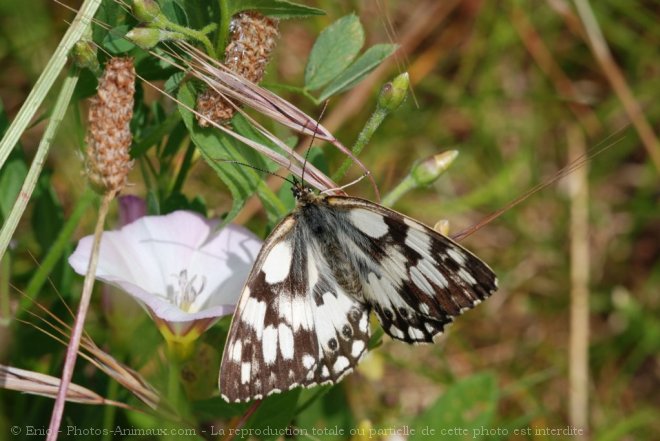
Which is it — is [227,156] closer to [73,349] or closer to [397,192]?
[397,192]

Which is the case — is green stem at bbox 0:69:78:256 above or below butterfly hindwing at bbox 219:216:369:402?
above

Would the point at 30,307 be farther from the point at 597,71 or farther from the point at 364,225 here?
the point at 597,71

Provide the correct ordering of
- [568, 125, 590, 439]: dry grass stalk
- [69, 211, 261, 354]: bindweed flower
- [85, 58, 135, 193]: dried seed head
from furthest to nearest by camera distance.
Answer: [568, 125, 590, 439]: dry grass stalk → [69, 211, 261, 354]: bindweed flower → [85, 58, 135, 193]: dried seed head

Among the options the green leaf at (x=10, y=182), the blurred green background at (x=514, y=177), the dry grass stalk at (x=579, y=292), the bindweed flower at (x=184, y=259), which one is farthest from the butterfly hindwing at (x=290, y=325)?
the dry grass stalk at (x=579, y=292)

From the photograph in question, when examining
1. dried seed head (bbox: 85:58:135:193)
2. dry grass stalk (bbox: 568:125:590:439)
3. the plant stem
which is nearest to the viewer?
the plant stem

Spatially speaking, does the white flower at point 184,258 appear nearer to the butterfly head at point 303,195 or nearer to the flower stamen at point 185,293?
the flower stamen at point 185,293

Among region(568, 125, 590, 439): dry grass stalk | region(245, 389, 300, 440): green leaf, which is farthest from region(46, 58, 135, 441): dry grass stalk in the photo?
region(568, 125, 590, 439): dry grass stalk

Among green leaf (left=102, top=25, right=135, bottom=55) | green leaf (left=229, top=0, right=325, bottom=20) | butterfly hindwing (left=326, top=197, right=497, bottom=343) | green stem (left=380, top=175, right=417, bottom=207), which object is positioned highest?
green leaf (left=102, top=25, right=135, bottom=55)

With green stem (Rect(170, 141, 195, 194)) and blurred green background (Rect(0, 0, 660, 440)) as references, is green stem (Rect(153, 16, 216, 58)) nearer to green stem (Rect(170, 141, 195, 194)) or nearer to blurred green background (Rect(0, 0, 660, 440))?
green stem (Rect(170, 141, 195, 194))
